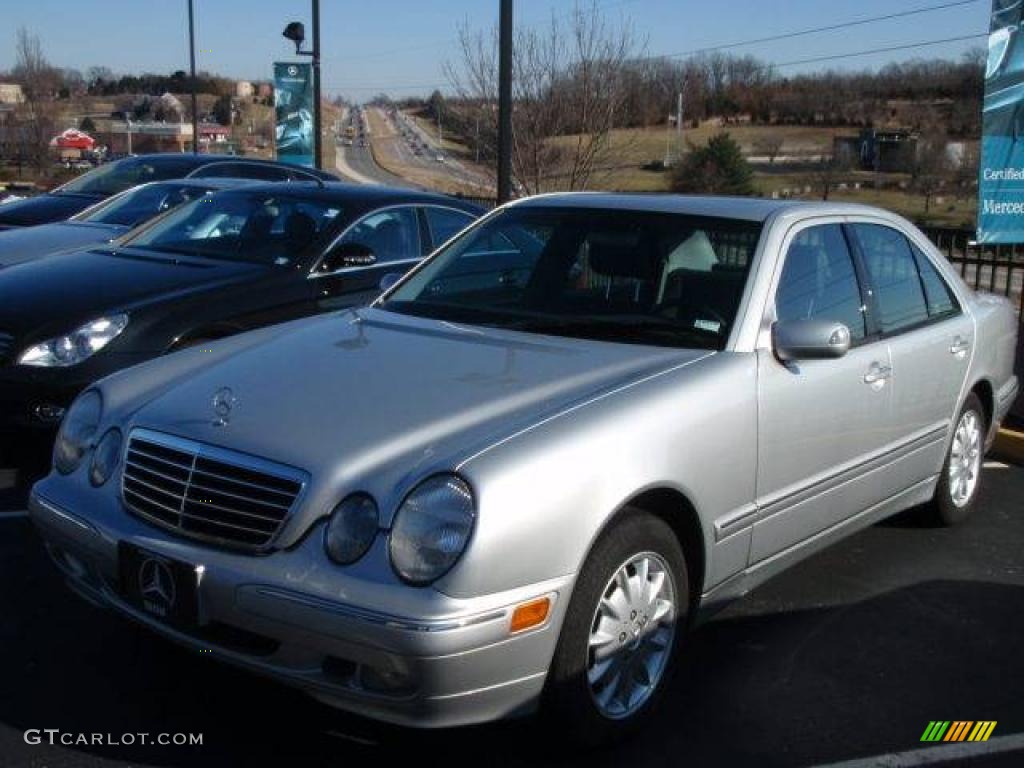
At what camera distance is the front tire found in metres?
3.10

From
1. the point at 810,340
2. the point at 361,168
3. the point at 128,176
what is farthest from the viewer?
the point at 361,168

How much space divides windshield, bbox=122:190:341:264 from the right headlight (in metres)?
4.04

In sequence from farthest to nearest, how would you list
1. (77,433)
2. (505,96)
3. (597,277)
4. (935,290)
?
(505,96)
(935,290)
(597,277)
(77,433)

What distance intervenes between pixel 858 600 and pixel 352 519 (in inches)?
101

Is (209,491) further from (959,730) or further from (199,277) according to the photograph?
(199,277)

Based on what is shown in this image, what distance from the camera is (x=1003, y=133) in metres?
8.49

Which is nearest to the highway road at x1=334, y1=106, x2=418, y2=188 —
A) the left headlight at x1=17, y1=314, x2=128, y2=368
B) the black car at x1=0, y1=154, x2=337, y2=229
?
the black car at x1=0, y1=154, x2=337, y2=229

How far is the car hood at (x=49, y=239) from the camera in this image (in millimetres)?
8039

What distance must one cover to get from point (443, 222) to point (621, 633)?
4.77 metres

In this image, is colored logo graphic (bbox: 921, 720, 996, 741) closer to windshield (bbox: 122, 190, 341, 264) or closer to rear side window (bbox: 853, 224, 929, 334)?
rear side window (bbox: 853, 224, 929, 334)

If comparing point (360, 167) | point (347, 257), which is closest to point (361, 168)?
point (360, 167)

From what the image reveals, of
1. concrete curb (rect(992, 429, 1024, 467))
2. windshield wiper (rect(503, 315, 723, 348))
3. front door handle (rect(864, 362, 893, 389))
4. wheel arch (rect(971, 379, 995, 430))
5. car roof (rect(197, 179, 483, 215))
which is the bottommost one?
concrete curb (rect(992, 429, 1024, 467))

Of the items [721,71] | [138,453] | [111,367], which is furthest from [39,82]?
[138,453]

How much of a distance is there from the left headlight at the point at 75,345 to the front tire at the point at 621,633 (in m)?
3.46
